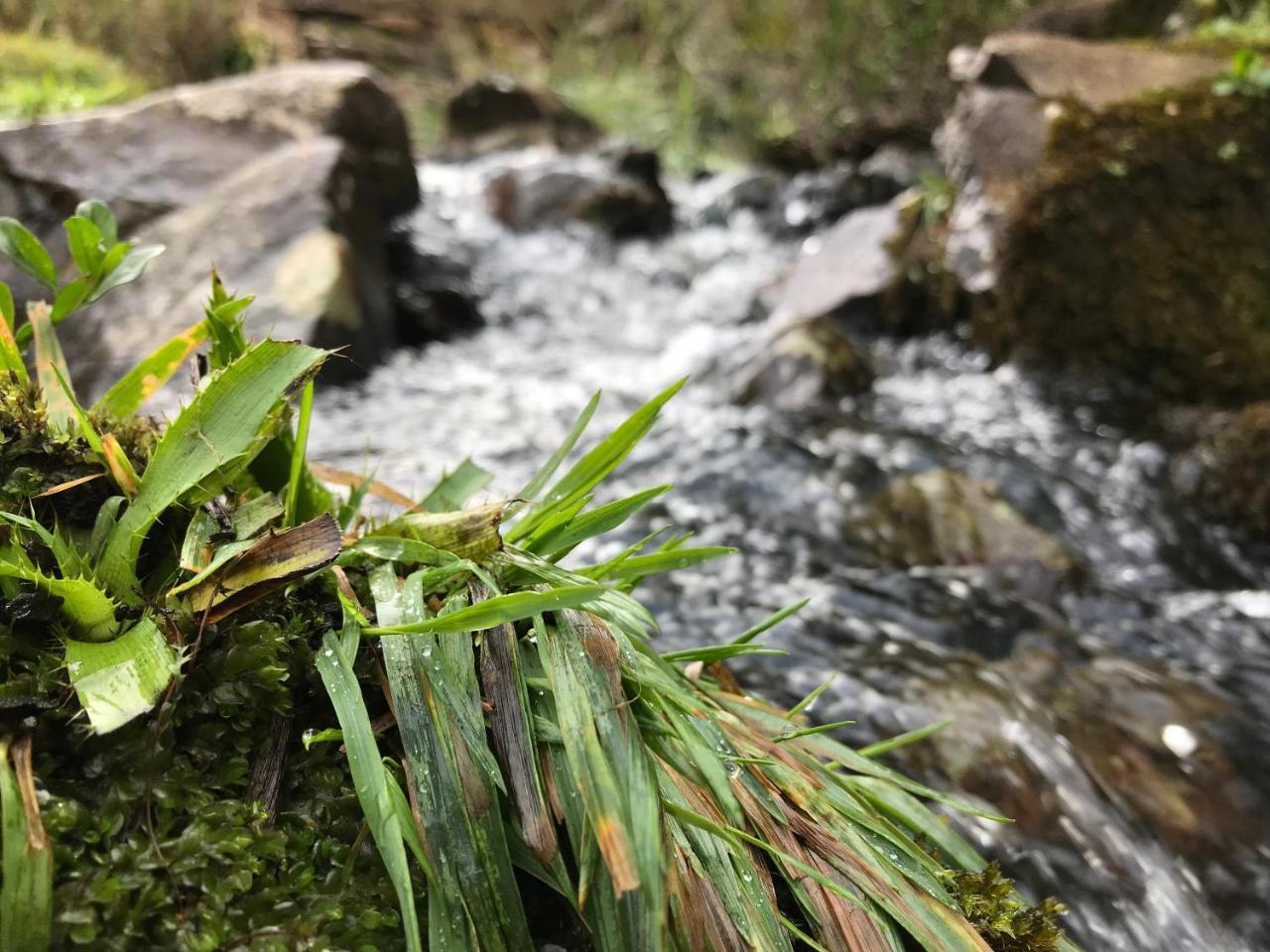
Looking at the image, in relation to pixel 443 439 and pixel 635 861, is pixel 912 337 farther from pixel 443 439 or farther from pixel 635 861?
pixel 635 861

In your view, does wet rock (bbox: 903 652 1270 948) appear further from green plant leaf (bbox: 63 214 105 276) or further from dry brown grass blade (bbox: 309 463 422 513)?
green plant leaf (bbox: 63 214 105 276)

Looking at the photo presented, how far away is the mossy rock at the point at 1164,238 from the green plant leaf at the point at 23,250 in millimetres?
5010

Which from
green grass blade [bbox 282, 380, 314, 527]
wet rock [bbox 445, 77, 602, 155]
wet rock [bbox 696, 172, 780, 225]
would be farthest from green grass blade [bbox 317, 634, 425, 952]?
wet rock [bbox 445, 77, 602, 155]

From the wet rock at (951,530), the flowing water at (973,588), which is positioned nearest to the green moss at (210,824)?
the flowing water at (973,588)

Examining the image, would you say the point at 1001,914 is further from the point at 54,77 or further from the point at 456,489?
the point at 54,77

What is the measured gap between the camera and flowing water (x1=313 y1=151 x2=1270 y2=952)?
1781 mm

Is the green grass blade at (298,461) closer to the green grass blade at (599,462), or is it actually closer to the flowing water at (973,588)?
the green grass blade at (599,462)

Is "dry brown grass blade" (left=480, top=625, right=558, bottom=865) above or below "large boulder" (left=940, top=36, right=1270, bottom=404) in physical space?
above

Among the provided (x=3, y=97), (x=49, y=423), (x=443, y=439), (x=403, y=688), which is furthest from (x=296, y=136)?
(x=403, y=688)

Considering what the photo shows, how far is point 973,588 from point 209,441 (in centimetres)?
269

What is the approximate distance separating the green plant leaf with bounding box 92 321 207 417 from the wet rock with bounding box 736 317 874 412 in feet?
11.5

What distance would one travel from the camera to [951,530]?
3275 millimetres

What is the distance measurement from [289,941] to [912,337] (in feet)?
18.6

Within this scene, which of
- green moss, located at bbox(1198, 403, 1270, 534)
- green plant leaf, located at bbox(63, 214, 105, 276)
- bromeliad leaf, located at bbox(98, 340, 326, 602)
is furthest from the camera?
green moss, located at bbox(1198, 403, 1270, 534)
